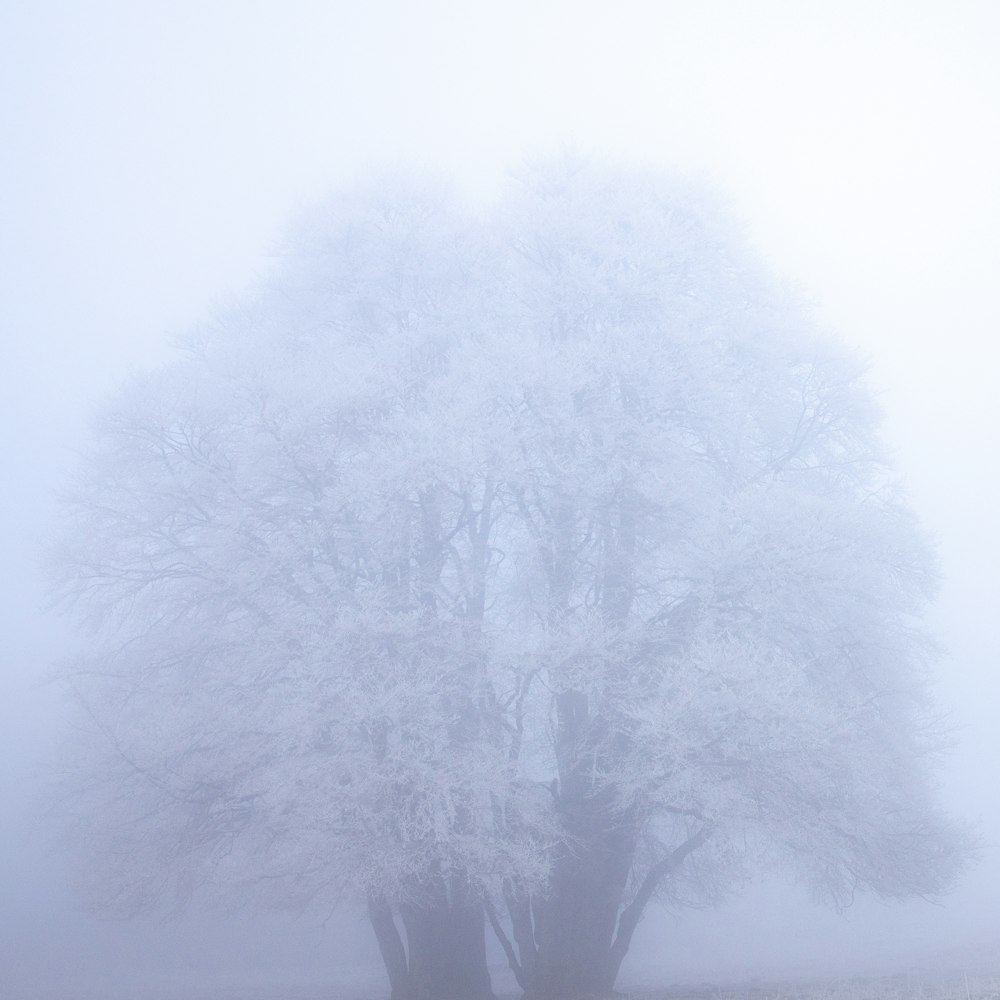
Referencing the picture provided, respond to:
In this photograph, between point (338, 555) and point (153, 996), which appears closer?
point (338, 555)

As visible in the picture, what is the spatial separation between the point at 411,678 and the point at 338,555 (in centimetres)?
270

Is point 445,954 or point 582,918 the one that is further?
point 445,954

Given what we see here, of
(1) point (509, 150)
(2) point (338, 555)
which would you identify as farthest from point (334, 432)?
(1) point (509, 150)

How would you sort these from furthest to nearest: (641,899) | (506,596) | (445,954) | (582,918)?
(506,596) < (641,899) < (445,954) < (582,918)

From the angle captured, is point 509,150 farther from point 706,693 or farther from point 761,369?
point 706,693

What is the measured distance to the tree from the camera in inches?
506

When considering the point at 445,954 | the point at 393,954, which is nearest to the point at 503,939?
the point at 445,954

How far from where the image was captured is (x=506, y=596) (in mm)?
16062

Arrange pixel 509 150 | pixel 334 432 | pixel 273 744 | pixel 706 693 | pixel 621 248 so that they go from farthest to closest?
pixel 509 150 → pixel 621 248 → pixel 334 432 → pixel 273 744 → pixel 706 693

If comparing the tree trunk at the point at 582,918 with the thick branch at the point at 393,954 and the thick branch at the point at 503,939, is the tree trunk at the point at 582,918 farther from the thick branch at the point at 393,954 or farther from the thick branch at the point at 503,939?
the thick branch at the point at 393,954

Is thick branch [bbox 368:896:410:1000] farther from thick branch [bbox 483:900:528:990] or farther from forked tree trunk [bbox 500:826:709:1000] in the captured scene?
forked tree trunk [bbox 500:826:709:1000]

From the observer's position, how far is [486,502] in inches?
624

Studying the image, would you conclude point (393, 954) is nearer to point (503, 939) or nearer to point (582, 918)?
point (503, 939)

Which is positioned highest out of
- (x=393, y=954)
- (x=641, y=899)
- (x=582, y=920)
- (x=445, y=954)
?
(x=641, y=899)
